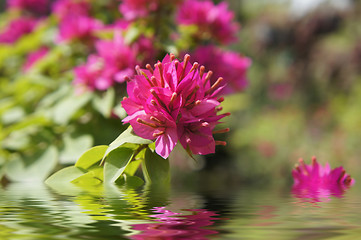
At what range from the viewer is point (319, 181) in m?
0.73

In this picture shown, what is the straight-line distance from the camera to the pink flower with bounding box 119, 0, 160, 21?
1099mm

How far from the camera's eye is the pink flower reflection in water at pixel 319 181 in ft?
2.19

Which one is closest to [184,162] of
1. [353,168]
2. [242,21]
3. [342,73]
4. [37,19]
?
[353,168]

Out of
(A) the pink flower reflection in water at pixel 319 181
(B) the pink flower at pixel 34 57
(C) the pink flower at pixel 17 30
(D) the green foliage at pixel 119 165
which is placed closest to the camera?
(D) the green foliage at pixel 119 165

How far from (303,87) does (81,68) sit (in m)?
4.28

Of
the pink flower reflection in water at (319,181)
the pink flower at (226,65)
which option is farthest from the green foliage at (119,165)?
the pink flower at (226,65)

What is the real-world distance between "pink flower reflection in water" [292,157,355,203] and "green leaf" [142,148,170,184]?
24cm

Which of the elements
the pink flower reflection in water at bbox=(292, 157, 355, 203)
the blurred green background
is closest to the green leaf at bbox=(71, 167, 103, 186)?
the pink flower reflection in water at bbox=(292, 157, 355, 203)

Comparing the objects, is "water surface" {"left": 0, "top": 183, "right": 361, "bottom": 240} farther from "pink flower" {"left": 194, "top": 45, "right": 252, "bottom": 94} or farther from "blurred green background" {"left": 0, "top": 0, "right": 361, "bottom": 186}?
"blurred green background" {"left": 0, "top": 0, "right": 361, "bottom": 186}

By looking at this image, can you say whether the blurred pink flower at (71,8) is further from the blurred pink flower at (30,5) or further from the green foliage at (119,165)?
the green foliage at (119,165)

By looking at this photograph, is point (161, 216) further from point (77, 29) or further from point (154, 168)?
point (77, 29)

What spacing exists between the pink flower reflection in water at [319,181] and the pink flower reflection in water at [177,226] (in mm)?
238

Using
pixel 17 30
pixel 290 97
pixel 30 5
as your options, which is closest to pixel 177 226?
pixel 17 30

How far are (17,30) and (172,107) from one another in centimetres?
152
